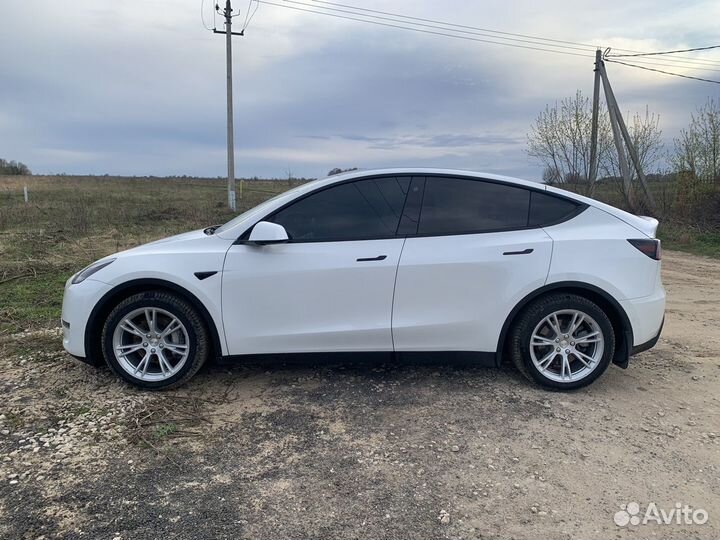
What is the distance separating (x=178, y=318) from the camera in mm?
3775

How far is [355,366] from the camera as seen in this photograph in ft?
14.4

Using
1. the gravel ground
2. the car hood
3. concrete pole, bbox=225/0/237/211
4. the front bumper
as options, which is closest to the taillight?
the gravel ground

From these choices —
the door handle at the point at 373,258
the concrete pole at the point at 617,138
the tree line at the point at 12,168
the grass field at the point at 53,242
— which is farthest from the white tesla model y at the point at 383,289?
the tree line at the point at 12,168

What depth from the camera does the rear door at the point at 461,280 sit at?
3758 mm

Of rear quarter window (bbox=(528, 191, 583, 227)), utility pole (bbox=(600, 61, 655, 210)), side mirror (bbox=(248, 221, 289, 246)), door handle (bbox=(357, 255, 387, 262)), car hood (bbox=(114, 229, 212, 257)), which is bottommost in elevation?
door handle (bbox=(357, 255, 387, 262))

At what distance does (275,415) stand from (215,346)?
0.70 m

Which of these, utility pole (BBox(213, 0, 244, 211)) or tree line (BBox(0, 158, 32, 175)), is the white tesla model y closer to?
utility pole (BBox(213, 0, 244, 211))

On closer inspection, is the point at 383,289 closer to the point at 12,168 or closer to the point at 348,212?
the point at 348,212

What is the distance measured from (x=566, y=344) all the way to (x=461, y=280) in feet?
3.08

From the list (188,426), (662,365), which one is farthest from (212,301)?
(662,365)

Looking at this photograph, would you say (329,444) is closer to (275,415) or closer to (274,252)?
(275,415)

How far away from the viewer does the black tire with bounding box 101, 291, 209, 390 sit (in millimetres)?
3768

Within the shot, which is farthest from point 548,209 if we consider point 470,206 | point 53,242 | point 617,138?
point 617,138

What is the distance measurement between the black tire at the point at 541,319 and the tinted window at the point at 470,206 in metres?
0.62
